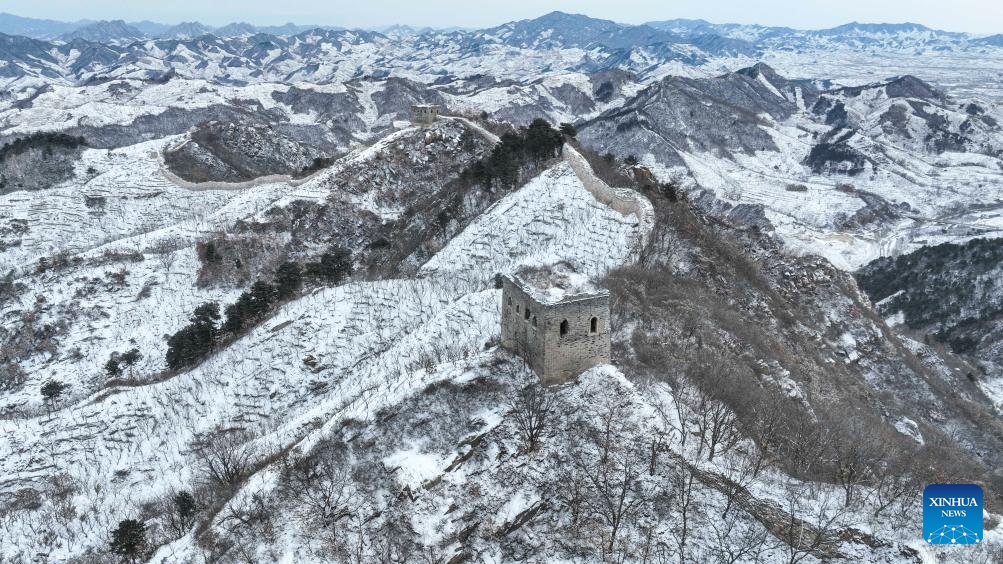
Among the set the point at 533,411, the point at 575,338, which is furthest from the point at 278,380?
the point at 575,338

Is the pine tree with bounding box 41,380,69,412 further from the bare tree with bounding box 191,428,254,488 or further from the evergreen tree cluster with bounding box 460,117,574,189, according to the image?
the evergreen tree cluster with bounding box 460,117,574,189

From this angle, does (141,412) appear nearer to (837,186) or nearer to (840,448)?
(840,448)

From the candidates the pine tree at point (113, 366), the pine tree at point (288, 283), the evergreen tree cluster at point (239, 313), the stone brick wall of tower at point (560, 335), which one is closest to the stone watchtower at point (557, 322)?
the stone brick wall of tower at point (560, 335)

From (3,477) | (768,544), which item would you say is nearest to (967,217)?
(768,544)

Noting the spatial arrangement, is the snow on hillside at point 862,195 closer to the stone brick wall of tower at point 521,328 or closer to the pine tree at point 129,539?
the stone brick wall of tower at point 521,328

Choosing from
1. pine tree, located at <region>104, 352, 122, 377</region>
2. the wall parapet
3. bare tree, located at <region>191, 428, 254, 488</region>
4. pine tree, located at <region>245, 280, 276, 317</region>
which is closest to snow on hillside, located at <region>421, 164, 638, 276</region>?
the wall parapet
